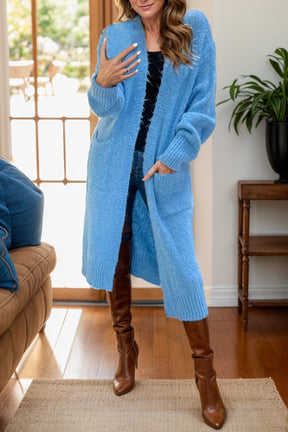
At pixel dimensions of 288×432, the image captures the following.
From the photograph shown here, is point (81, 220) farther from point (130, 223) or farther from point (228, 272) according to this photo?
point (130, 223)

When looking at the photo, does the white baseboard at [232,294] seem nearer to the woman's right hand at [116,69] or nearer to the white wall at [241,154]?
the white wall at [241,154]

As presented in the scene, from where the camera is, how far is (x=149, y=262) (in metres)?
2.49

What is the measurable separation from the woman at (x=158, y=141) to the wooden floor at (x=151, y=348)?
20.9 inches

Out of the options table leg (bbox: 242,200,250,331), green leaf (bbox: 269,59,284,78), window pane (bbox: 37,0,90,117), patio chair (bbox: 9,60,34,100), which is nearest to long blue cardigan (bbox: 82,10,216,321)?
table leg (bbox: 242,200,250,331)

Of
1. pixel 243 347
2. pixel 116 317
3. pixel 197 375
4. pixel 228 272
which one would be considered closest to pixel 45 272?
pixel 116 317

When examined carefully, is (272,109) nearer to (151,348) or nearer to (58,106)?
(58,106)

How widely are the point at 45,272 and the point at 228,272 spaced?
4.32 ft

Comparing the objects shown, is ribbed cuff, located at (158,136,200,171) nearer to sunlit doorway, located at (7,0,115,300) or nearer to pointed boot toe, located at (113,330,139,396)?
pointed boot toe, located at (113,330,139,396)

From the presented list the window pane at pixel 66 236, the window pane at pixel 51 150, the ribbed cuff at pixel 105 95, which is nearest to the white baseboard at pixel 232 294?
the window pane at pixel 66 236

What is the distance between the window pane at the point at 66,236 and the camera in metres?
3.74

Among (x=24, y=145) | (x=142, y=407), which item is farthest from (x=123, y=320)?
(x=24, y=145)

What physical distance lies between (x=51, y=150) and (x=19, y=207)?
104cm

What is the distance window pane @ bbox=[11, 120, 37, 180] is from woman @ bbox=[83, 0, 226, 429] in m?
1.40

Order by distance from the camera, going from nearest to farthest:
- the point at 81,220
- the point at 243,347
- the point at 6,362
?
the point at 6,362
the point at 243,347
the point at 81,220
